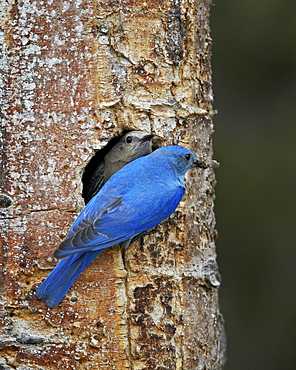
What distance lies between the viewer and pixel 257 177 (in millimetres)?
6207

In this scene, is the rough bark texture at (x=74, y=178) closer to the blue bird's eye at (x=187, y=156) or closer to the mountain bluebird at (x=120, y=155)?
the mountain bluebird at (x=120, y=155)

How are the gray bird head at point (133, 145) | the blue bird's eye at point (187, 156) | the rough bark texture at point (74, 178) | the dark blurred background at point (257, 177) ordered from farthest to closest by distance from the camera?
the dark blurred background at point (257, 177), the gray bird head at point (133, 145), the blue bird's eye at point (187, 156), the rough bark texture at point (74, 178)

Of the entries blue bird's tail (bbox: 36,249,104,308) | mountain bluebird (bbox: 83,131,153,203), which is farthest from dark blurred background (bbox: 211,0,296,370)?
blue bird's tail (bbox: 36,249,104,308)

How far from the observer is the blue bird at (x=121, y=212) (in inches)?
128

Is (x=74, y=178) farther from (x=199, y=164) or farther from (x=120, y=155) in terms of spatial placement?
(x=199, y=164)

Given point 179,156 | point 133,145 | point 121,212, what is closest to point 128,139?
point 133,145

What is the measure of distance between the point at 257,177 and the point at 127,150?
2613 mm

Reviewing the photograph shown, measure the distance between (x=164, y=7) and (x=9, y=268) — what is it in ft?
4.85

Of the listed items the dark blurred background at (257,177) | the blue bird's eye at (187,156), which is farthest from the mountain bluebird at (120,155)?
the dark blurred background at (257,177)

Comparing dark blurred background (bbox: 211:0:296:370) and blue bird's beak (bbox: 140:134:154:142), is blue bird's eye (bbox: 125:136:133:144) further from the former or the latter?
dark blurred background (bbox: 211:0:296:370)

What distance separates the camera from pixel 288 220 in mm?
6293

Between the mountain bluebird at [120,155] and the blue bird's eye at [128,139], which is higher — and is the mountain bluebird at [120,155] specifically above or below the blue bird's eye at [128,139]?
below

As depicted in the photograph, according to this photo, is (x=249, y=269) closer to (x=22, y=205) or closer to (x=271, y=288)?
(x=271, y=288)

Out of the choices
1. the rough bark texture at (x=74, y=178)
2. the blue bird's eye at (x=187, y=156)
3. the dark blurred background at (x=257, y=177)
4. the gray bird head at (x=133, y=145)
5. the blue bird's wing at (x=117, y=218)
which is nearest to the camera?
the blue bird's wing at (x=117, y=218)
